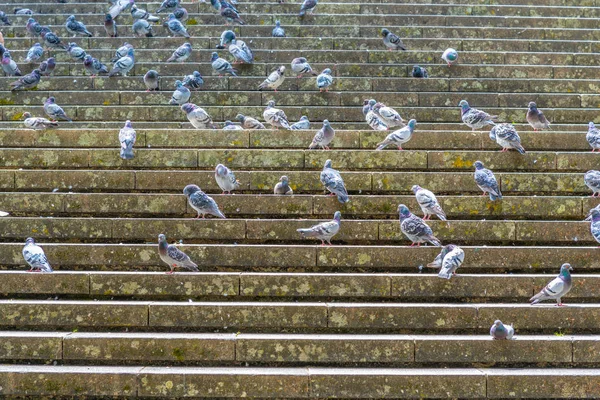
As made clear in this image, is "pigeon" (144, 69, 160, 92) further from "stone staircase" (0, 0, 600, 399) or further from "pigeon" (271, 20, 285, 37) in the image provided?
"pigeon" (271, 20, 285, 37)

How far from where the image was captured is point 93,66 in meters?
13.2

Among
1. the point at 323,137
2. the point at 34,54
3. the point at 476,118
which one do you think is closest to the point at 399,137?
the point at 323,137

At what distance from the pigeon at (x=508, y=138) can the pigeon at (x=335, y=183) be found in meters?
1.99

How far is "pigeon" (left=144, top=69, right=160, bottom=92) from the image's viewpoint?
41.8 ft

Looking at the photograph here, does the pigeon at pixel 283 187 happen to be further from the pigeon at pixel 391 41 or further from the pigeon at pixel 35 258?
the pigeon at pixel 391 41

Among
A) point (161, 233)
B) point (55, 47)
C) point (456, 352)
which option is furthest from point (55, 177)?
point (55, 47)

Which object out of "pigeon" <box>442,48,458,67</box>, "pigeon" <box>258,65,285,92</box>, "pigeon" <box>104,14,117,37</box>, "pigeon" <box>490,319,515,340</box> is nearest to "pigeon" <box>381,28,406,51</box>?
"pigeon" <box>442,48,458,67</box>

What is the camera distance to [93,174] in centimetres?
916

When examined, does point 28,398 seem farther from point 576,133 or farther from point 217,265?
point 576,133

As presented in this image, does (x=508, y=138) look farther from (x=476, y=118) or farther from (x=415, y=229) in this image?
(x=415, y=229)

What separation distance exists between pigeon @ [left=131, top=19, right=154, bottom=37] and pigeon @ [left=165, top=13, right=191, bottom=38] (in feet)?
1.49

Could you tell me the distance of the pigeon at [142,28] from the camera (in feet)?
48.1

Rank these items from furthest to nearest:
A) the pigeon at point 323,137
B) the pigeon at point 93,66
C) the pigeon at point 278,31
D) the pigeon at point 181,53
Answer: the pigeon at point 278,31
the pigeon at point 181,53
the pigeon at point 93,66
the pigeon at point 323,137

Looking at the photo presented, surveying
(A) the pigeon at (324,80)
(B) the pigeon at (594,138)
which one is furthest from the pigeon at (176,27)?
(B) the pigeon at (594,138)
